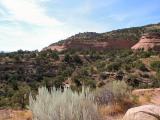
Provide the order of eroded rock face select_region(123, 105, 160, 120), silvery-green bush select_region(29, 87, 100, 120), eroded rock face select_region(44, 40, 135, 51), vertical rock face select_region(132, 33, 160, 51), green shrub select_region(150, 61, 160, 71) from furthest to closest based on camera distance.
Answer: eroded rock face select_region(44, 40, 135, 51) < vertical rock face select_region(132, 33, 160, 51) < green shrub select_region(150, 61, 160, 71) < eroded rock face select_region(123, 105, 160, 120) < silvery-green bush select_region(29, 87, 100, 120)

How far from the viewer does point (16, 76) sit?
43.7 meters

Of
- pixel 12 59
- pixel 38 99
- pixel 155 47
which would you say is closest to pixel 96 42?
pixel 155 47

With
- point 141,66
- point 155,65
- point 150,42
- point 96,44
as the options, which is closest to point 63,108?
point 141,66

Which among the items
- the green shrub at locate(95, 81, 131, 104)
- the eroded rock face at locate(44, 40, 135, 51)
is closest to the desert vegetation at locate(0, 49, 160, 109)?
the green shrub at locate(95, 81, 131, 104)

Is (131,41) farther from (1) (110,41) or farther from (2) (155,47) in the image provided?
(2) (155,47)

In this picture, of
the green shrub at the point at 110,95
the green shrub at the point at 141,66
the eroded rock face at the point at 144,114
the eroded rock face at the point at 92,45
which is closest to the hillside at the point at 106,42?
the eroded rock face at the point at 92,45

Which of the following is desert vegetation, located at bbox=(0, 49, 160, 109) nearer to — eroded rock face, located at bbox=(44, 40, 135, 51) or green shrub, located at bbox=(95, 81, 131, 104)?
green shrub, located at bbox=(95, 81, 131, 104)

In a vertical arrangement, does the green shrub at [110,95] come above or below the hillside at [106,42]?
below

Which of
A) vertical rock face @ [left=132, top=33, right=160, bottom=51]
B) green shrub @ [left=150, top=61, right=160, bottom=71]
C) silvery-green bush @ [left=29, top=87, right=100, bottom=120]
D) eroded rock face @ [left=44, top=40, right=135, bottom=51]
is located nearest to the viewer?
silvery-green bush @ [left=29, top=87, right=100, bottom=120]

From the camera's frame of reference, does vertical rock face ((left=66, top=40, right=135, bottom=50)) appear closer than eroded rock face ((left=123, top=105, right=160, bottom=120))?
No

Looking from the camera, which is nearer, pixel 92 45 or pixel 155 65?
pixel 155 65

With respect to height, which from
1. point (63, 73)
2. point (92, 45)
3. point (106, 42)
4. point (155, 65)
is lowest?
point (63, 73)

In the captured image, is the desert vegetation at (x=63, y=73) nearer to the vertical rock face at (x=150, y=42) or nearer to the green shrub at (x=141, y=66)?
the green shrub at (x=141, y=66)

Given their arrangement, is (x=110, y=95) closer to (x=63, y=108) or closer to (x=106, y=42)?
(x=63, y=108)
